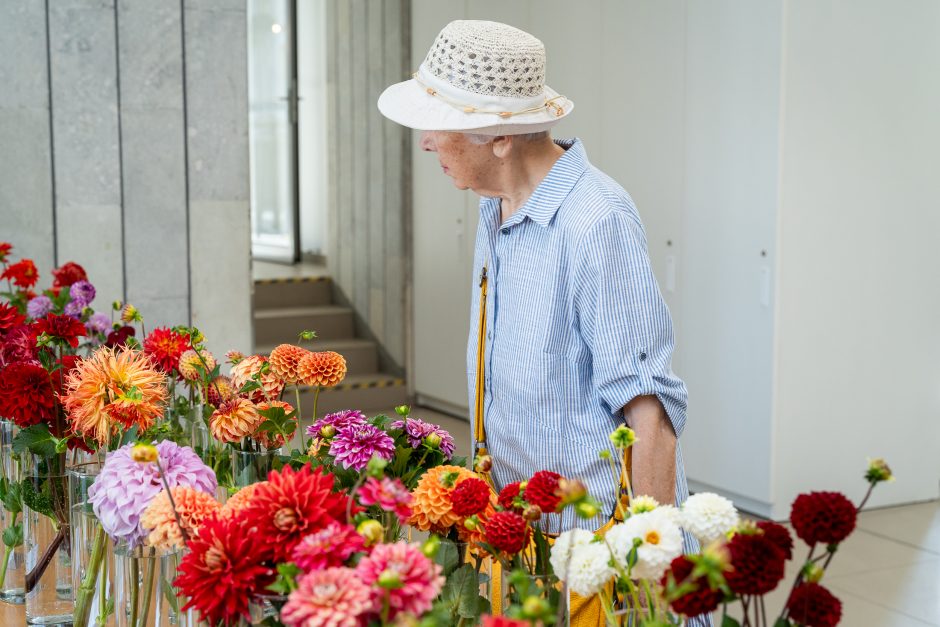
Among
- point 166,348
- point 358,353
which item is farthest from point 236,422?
point 358,353

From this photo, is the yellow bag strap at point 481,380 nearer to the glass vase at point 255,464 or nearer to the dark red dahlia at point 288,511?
the glass vase at point 255,464

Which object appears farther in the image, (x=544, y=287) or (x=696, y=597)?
(x=544, y=287)

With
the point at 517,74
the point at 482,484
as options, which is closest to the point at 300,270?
the point at 517,74

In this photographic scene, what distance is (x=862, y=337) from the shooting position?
5.20 meters

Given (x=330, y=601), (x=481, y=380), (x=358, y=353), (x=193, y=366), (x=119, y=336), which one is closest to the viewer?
(x=330, y=601)

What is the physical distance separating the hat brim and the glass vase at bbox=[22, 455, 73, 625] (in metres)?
0.71

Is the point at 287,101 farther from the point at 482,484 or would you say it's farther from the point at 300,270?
the point at 482,484

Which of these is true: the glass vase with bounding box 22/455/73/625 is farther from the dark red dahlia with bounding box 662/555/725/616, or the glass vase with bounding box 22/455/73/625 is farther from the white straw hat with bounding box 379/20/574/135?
the dark red dahlia with bounding box 662/555/725/616

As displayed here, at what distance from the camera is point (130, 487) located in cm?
110

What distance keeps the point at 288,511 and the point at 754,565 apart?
13.7 inches

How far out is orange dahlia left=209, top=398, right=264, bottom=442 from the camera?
1.43 m

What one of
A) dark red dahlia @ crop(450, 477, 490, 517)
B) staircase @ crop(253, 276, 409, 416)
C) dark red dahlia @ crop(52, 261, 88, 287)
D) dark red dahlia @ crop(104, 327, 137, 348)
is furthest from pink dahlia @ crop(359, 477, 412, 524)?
staircase @ crop(253, 276, 409, 416)

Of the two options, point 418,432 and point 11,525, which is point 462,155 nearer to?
point 418,432

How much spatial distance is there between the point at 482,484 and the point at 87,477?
1.69ft
